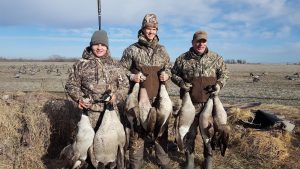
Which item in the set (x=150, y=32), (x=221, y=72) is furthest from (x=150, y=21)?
(x=221, y=72)

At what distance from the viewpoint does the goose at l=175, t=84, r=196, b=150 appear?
5578 millimetres

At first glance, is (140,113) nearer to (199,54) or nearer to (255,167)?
(199,54)

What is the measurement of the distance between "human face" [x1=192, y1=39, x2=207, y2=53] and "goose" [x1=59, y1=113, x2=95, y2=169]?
206cm

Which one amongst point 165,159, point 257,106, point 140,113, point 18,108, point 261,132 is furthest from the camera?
point 257,106

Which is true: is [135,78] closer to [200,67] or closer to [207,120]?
[200,67]

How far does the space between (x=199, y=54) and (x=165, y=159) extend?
68.6 inches

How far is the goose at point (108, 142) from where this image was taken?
4.70m

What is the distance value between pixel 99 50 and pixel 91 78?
1.29 ft

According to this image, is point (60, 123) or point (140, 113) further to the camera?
point (60, 123)

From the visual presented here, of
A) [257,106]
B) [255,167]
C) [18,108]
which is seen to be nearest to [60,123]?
[18,108]

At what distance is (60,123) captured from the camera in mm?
6387

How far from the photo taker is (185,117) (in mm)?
5578

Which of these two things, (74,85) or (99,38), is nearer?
(99,38)

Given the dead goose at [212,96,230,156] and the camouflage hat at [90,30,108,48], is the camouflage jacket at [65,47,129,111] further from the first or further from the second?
the dead goose at [212,96,230,156]
